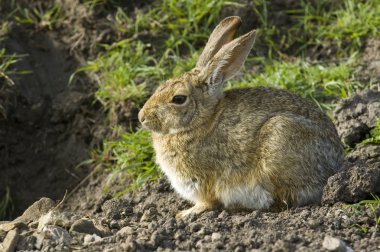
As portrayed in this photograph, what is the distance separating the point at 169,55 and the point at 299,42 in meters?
1.49

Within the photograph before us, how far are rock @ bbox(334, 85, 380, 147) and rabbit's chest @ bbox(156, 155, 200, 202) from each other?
1.63 meters

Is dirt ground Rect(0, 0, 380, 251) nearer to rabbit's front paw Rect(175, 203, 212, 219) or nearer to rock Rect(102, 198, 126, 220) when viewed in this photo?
rock Rect(102, 198, 126, 220)

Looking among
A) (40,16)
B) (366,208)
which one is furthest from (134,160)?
(366,208)

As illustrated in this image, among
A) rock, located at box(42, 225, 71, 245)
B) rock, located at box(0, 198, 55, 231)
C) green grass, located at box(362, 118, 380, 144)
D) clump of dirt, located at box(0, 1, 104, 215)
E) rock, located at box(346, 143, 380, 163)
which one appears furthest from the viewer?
clump of dirt, located at box(0, 1, 104, 215)

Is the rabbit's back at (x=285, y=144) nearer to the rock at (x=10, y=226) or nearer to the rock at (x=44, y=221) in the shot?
the rock at (x=44, y=221)

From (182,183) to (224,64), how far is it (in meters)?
1.02

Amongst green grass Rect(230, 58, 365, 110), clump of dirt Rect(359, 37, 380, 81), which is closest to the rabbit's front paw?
green grass Rect(230, 58, 365, 110)

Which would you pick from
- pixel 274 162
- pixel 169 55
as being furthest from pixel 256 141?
pixel 169 55

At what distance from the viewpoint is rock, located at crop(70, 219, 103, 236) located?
17.1 feet

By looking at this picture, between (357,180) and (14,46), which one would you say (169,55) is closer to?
(14,46)

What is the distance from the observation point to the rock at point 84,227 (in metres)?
5.22

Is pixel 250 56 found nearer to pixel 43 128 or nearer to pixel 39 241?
pixel 43 128

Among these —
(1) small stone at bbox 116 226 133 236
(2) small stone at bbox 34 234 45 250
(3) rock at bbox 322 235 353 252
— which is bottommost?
(3) rock at bbox 322 235 353 252

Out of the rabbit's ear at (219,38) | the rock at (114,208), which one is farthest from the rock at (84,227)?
the rabbit's ear at (219,38)
